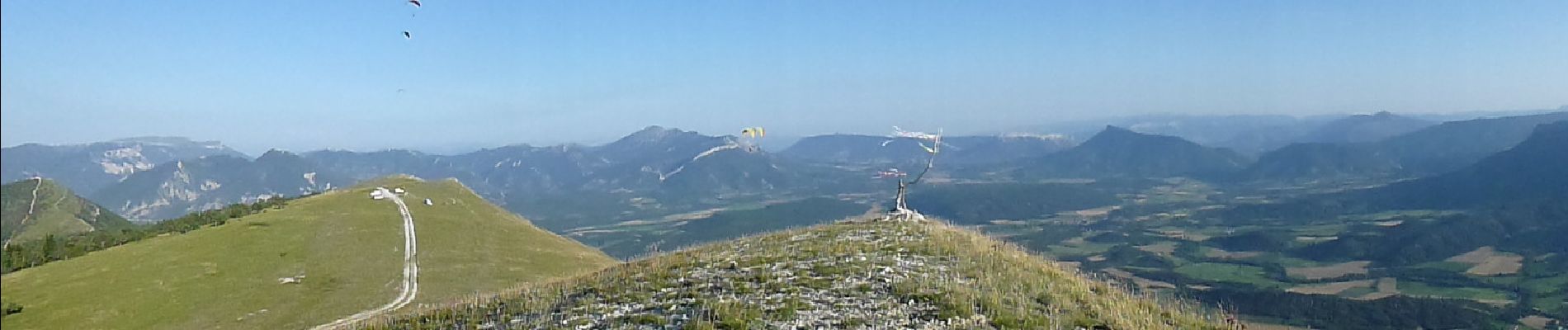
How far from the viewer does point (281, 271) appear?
5384 centimetres

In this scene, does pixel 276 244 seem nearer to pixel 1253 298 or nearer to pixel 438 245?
pixel 438 245

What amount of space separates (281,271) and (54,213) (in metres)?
Answer: 120

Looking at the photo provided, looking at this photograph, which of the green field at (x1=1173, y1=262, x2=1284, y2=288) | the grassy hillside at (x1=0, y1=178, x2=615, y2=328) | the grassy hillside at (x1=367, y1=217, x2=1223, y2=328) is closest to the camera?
the grassy hillside at (x1=367, y1=217, x2=1223, y2=328)

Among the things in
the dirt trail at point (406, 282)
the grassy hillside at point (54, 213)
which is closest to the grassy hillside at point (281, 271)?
the dirt trail at point (406, 282)

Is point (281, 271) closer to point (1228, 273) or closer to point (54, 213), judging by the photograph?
point (54, 213)

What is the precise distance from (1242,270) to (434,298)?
185 metres

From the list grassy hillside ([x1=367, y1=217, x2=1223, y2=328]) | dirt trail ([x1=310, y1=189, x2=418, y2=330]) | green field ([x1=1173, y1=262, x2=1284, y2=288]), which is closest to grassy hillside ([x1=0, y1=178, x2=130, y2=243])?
dirt trail ([x1=310, y1=189, x2=418, y2=330])

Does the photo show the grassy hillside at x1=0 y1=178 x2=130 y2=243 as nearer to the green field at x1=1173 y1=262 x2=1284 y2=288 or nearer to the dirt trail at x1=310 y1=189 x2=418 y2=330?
the dirt trail at x1=310 y1=189 x2=418 y2=330

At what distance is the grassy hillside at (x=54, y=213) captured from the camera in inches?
4734

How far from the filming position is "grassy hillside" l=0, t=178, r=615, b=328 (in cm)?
4216

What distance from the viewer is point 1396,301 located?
13250 cm

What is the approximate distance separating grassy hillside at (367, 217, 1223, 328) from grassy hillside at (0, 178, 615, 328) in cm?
1913

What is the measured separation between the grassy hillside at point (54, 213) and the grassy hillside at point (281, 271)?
6505 centimetres

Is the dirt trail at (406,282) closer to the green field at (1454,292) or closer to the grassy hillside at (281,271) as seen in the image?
the grassy hillside at (281,271)
